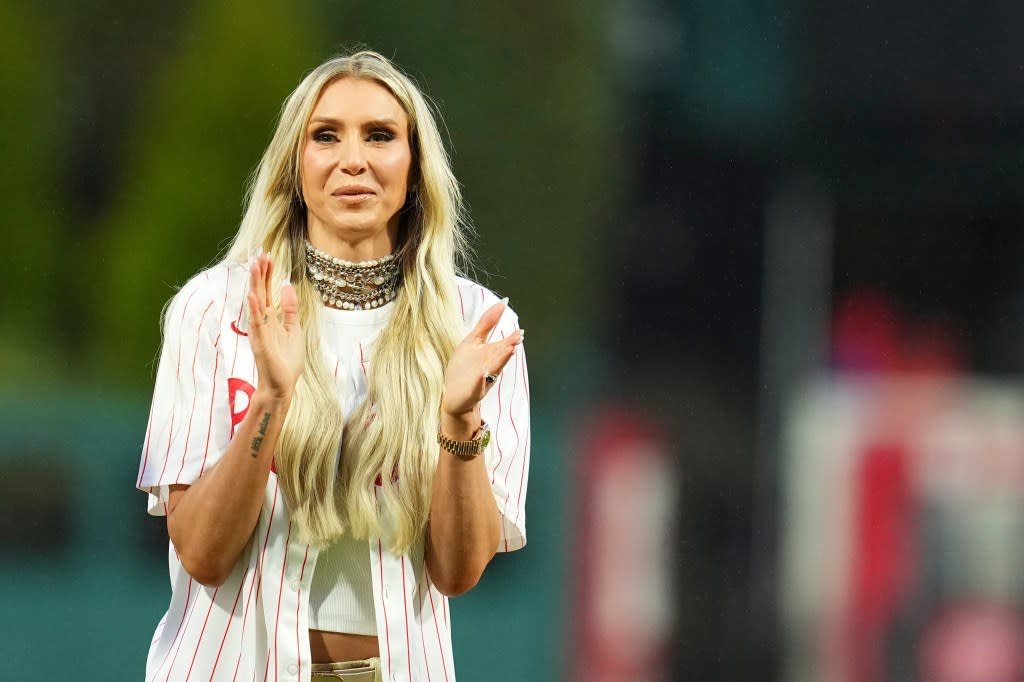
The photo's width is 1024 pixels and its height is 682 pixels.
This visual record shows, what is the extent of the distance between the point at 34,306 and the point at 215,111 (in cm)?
84

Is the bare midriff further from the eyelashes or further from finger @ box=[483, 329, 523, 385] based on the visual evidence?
the eyelashes

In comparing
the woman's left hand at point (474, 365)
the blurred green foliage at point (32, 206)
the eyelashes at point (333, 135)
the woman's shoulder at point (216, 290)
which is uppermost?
the blurred green foliage at point (32, 206)

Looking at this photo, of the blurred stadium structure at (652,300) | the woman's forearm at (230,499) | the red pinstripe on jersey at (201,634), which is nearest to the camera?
the woman's forearm at (230,499)

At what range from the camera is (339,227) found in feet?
5.46

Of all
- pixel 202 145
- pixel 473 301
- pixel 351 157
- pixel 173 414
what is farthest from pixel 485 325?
pixel 202 145

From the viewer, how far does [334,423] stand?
5.18ft

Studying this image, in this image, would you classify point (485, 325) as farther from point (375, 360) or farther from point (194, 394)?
point (194, 394)

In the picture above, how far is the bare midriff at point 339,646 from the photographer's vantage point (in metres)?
1.57

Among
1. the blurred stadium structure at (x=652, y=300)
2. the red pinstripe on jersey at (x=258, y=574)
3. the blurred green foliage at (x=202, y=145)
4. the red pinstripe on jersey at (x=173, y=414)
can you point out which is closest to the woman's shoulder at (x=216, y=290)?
the red pinstripe on jersey at (x=173, y=414)

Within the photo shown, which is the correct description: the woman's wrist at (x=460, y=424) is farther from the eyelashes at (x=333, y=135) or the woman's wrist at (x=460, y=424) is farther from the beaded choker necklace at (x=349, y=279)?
the eyelashes at (x=333, y=135)

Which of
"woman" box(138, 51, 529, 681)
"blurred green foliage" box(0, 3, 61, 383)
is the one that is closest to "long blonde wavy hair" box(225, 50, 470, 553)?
"woman" box(138, 51, 529, 681)

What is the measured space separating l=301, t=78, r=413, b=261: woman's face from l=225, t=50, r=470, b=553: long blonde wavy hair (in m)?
0.02

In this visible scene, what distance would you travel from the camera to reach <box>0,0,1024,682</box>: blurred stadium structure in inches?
167

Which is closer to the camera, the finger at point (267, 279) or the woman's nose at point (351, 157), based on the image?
the finger at point (267, 279)
